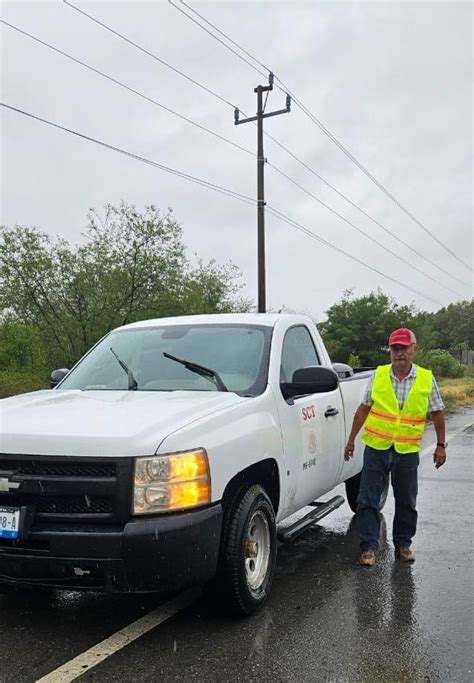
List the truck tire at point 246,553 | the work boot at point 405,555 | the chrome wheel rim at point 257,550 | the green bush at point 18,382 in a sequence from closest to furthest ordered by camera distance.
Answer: the truck tire at point 246,553, the chrome wheel rim at point 257,550, the work boot at point 405,555, the green bush at point 18,382

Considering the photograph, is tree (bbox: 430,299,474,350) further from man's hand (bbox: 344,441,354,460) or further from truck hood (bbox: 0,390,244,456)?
truck hood (bbox: 0,390,244,456)

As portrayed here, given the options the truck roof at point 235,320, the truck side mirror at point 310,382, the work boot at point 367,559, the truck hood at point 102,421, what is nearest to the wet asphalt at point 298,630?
the work boot at point 367,559

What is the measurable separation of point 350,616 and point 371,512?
1.18 metres

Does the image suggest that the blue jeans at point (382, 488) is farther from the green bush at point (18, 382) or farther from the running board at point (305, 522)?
the green bush at point (18, 382)

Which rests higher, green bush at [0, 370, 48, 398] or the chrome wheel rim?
green bush at [0, 370, 48, 398]

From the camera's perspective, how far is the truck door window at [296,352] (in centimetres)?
506

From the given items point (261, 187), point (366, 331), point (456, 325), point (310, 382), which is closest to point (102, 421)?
point (310, 382)

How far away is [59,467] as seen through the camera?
3.47m

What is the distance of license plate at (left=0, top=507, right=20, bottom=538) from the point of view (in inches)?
135

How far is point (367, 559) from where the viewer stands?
504cm

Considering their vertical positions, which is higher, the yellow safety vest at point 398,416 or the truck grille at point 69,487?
the yellow safety vest at point 398,416

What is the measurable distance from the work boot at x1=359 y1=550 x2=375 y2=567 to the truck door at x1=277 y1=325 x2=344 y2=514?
0.55 m

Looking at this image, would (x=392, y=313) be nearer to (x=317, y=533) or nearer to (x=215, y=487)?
(x=317, y=533)

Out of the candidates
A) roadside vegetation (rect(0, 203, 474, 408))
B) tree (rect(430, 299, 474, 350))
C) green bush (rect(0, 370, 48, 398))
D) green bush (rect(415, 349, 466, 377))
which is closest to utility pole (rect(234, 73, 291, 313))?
roadside vegetation (rect(0, 203, 474, 408))
